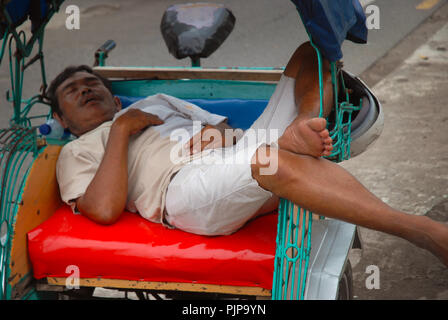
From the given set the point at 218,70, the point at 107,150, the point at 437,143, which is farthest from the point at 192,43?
the point at 437,143

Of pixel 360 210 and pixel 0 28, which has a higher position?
pixel 0 28

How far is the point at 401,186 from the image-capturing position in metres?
3.76

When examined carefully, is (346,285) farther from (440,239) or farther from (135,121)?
(135,121)

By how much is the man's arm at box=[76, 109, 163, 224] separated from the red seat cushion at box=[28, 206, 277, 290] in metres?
0.06

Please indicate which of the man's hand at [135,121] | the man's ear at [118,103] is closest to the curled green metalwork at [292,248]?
the man's hand at [135,121]

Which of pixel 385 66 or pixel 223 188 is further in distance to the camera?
pixel 385 66

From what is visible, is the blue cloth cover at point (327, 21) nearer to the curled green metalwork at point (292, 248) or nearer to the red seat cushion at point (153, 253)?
the curled green metalwork at point (292, 248)

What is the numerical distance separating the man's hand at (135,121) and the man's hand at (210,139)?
20 centimetres

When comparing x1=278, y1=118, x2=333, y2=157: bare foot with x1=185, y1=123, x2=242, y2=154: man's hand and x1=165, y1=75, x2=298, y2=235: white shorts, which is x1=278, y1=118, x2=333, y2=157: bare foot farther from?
x1=185, y1=123, x2=242, y2=154: man's hand

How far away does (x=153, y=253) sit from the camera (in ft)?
7.20

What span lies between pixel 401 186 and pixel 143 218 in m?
1.94

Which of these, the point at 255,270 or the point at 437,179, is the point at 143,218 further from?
the point at 437,179

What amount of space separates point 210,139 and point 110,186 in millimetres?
523

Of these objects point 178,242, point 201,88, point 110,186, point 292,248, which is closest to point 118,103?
point 201,88
